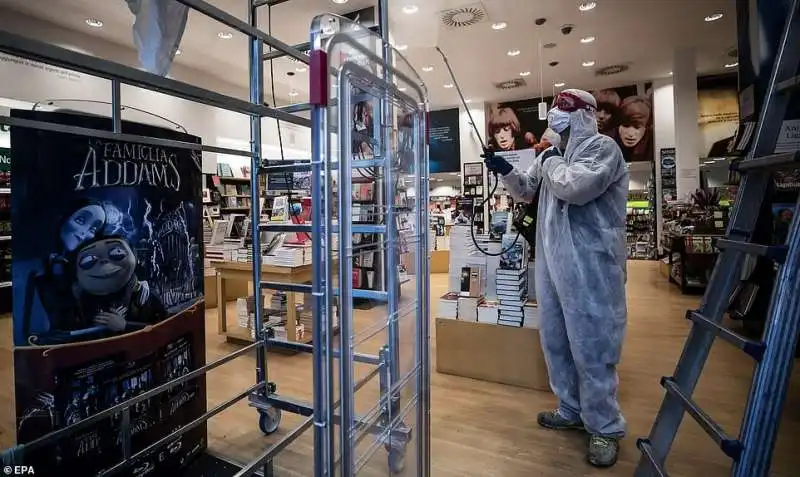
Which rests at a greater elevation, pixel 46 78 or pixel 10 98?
pixel 46 78

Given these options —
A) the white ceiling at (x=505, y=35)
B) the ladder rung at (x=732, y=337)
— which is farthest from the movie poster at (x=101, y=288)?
the white ceiling at (x=505, y=35)

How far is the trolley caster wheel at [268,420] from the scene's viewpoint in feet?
7.30

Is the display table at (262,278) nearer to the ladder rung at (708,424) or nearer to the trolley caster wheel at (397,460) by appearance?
the trolley caster wheel at (397,460)

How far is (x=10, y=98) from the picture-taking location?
5.28 metres

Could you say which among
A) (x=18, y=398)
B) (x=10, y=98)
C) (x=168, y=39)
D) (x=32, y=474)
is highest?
(x=10, y=98)

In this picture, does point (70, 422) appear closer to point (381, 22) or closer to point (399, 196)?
point (399, 196)

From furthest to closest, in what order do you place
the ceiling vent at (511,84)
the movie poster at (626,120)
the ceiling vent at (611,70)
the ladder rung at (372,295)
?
1. the movie poster at (626,120)
2. the ceiling vent at (511,84)
3. the ceiling vent at (611,70)
4. the ladder rung at (372,295)

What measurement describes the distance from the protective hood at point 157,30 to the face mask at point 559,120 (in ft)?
5.18

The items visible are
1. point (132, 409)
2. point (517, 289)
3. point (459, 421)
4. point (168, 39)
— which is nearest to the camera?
point (168, 39)

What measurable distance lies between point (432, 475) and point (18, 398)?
1.48m

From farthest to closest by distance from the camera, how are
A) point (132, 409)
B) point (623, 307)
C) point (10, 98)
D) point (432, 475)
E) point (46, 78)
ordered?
point (46, 78) < point (10, 98) < point (623, 307) < point (432, 475) < point (132, 409)

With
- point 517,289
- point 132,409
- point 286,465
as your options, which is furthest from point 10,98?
point 517,289

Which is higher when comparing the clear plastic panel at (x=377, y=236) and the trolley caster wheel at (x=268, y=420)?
the clear plastic panel at (x=377, y=236)

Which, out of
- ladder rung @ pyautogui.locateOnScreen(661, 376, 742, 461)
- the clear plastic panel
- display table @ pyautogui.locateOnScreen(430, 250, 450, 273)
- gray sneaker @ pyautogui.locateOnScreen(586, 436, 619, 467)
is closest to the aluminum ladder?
ladder rung @ pyautogui.locateOnScreen(661, 376, 742, 461)
